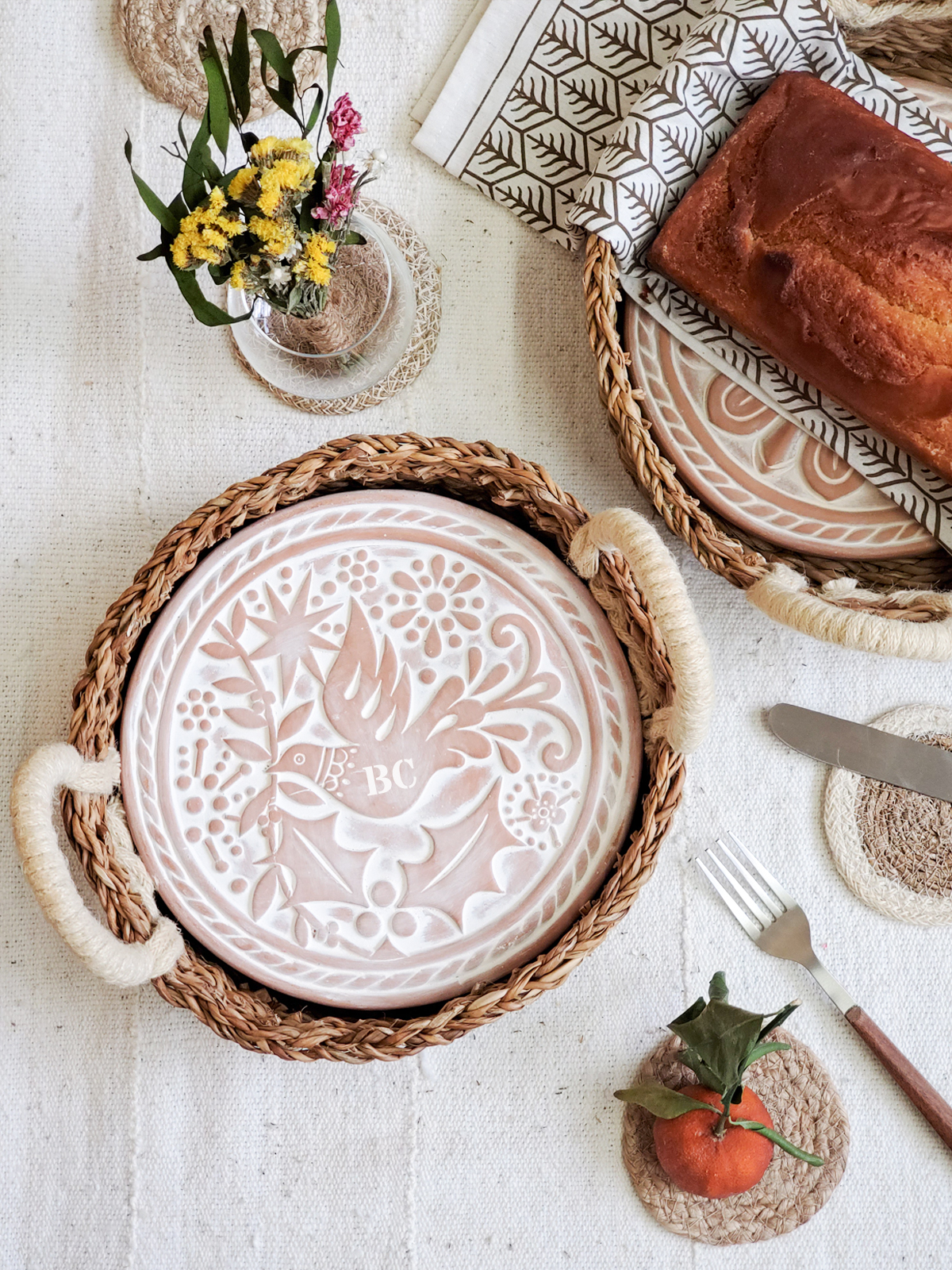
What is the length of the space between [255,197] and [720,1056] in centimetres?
81

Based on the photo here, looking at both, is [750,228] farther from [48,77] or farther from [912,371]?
[48,77]

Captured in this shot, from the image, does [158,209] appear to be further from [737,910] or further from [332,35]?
[737,910]

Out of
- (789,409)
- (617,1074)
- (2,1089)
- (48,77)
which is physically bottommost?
(2,1089)

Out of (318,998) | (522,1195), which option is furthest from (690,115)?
(522,1195)

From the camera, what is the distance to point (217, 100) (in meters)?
0.66

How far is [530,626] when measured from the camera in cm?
92

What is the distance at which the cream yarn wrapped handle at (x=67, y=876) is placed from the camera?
0.74 m

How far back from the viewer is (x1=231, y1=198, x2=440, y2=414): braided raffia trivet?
3.30ft

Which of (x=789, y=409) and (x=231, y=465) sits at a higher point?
(x=789, y=409)

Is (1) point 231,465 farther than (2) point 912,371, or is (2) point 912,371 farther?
(1) point 231,465

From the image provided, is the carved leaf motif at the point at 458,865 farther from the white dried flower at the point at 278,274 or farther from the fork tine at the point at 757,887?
the white dried flower at the point at 278,274

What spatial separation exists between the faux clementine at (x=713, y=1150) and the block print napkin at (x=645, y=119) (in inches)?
22.6

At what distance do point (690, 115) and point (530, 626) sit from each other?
1.65 ft

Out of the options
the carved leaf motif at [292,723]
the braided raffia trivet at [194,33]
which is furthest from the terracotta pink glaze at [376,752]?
the braided raffia trivet at [194,33]
